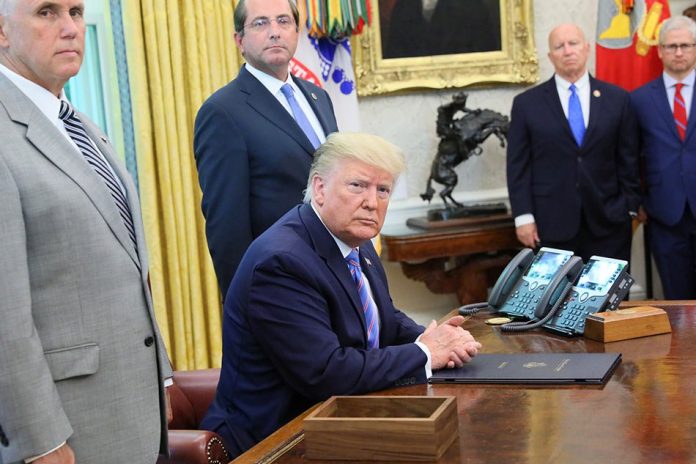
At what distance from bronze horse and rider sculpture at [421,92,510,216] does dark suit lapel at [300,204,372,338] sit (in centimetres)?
326

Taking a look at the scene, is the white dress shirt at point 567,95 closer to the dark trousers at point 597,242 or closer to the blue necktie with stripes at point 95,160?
the dark trousers at point 597,242

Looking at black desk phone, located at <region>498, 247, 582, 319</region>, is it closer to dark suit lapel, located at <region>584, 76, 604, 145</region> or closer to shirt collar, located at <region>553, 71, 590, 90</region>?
dark suit lapel, located at <region>584, 76, 604, 145</region>

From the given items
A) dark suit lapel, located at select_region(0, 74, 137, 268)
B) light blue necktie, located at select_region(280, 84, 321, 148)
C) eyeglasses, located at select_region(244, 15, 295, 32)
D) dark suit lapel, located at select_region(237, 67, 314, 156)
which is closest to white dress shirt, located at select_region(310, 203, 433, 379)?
dark suit lapel, located at select_region(0, 74, 137, 268)

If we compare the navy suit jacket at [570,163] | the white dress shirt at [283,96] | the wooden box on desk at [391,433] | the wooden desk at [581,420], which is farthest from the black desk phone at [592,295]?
the navy suit jacket at [570,163]

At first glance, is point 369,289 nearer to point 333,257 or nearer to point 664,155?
point 333,257

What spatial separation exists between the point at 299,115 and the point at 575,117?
2339mm

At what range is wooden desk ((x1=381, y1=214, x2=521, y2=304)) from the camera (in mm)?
5664

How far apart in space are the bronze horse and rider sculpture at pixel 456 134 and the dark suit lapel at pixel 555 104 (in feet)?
1.26

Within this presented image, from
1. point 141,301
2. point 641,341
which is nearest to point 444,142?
point 641,341

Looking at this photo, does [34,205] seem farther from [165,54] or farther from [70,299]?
[165,54]

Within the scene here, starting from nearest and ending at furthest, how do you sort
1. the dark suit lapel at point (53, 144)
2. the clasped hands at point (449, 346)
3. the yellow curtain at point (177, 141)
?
the dark suit lapel at point (53, 144) < the clasped hands at point (449, 346) < the yellow curtain at point (177, 141)

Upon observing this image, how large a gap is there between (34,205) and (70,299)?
0.71 feet

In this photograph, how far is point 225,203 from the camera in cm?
345

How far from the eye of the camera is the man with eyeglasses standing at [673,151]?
18.2 feet
